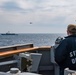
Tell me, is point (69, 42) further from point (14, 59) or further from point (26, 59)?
point (14, 59)

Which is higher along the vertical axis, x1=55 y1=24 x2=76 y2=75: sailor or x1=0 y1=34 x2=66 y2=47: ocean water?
x1=55 y1=24 x2=76 y2=75: sailor

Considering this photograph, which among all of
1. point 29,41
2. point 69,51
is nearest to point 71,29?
point 69,51

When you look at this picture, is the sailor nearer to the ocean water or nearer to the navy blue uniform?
the navy blue uniform

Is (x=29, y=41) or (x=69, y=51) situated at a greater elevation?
(x=69, y=51)

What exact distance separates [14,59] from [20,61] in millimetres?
356

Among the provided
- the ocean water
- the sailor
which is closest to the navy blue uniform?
the sailor

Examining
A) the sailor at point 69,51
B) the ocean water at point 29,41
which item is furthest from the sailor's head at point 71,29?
the ocean water at point 29,41

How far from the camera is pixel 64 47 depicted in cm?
429

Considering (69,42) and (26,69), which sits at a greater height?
(69,42)

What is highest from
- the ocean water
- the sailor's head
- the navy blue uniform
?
the sailor's head

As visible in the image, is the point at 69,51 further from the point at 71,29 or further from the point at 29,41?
the point at 29,41

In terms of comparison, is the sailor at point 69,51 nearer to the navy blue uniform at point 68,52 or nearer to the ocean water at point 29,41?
the navy blue uniform at point 68,52

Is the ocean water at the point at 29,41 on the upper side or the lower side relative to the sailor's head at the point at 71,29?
lower

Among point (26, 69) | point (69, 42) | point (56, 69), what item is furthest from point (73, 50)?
point (56, 69)
